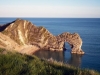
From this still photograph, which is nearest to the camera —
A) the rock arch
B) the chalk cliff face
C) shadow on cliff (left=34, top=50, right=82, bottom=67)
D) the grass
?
the grass

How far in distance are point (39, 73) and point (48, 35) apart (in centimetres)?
9391

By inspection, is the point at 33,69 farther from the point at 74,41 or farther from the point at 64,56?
the point at 74,41

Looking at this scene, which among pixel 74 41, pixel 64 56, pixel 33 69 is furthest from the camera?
pixel 74 41

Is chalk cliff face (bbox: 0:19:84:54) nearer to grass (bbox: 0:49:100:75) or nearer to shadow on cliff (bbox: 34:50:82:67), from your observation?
shadow on cliff (bbox: 34:50:82:67)

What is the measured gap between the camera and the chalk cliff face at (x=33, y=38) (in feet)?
304

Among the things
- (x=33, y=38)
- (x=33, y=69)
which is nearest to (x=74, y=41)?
(x=33, y=38)

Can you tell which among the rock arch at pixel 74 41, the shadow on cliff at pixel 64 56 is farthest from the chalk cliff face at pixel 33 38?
the shadow on cliff at pixel 64 56

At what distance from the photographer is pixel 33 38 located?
102 m

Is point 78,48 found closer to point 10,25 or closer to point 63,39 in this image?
point 63,39

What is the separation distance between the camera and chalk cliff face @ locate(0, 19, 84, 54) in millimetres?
92744

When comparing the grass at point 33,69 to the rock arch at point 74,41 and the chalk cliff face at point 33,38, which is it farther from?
the chalk cliff face at point 33,38

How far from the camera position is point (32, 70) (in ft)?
28.1

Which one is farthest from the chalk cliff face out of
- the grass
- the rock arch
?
the grass

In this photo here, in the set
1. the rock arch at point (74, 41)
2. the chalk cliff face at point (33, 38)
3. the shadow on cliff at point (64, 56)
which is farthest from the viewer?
the chalk cliff face at point (33, 38)
